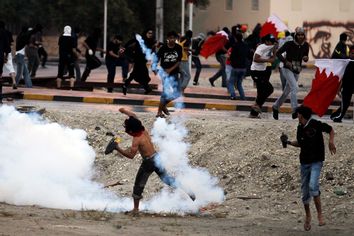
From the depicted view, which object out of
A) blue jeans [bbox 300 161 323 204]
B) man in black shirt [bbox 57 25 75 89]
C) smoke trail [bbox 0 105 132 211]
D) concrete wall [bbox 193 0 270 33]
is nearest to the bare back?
smoke trail [bbox 0 105 132 211]

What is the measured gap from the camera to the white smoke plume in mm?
16000

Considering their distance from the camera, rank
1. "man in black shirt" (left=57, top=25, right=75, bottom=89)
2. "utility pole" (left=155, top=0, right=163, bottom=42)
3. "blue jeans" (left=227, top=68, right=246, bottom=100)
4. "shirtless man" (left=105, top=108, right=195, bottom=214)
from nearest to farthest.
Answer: "shirtless man" (left=105, top=108, right=195, bottom=214) < "blue jeans" (left=227, top=68, right=246, bottom=100) < "man in black shirt" (left=57, top=25, right=75, bottom=89) < "utility pole" (left=155, top=0, right=163, bottom=42)

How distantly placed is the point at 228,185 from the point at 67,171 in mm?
2362

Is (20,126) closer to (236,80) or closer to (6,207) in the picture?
(6,207)

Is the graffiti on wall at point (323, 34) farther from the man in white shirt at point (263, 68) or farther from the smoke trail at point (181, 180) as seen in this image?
the smoke trail at point (181, 180)

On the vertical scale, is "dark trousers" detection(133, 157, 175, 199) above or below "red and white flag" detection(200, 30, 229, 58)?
below

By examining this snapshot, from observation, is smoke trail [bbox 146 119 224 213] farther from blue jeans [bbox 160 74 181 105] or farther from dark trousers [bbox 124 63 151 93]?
dark trousers [bbox 124 63 151 93]

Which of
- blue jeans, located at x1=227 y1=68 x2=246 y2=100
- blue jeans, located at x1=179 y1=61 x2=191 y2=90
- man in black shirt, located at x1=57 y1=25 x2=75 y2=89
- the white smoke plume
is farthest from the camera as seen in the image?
man in black shirt, located at x1=57 y1=25 x2=75 y2=89

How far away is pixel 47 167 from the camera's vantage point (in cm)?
1702

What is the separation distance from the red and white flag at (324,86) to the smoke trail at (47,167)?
3533 millimetres

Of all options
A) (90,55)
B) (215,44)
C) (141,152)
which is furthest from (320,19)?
(141,152)

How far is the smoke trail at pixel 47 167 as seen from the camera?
1603cm

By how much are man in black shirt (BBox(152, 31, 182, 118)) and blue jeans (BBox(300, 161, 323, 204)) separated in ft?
18.6

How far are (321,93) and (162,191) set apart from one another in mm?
3191
